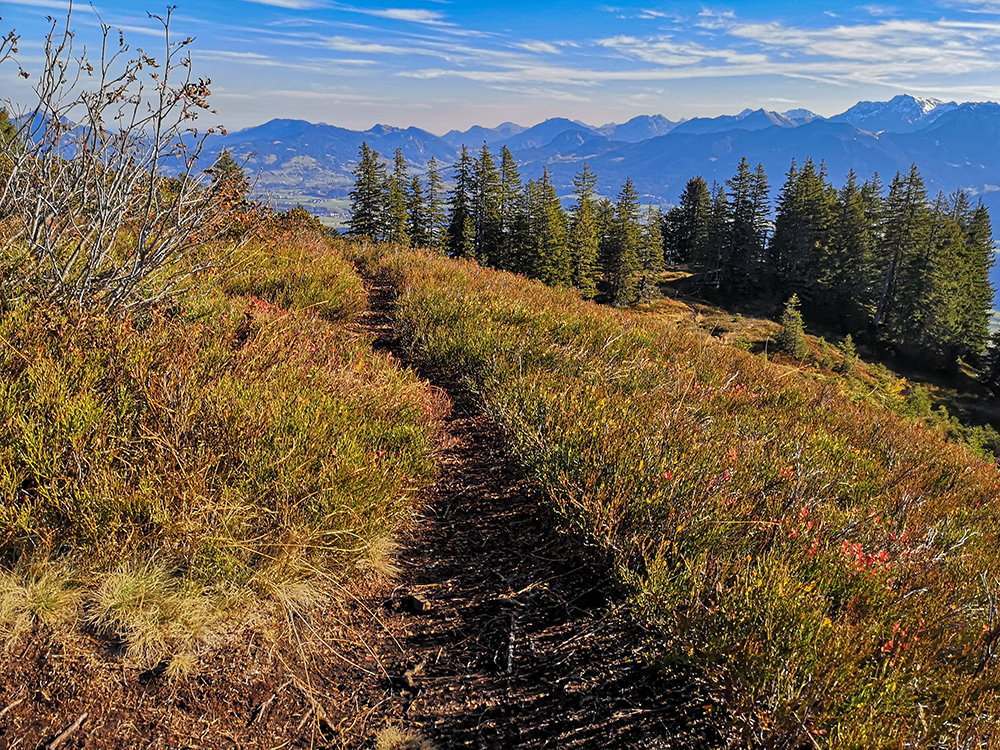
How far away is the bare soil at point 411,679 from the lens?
6.68ft

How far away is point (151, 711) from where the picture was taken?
2.05 meters

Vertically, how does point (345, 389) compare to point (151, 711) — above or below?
above

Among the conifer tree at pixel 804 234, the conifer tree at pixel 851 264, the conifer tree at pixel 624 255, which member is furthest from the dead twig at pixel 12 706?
the conifer tree at pixel 804 234

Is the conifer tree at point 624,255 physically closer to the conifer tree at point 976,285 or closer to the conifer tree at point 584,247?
the conifer tree at point 584,247

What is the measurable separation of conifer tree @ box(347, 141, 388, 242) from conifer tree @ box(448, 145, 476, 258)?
6370 mm

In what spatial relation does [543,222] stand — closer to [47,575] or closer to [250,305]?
[250,305]

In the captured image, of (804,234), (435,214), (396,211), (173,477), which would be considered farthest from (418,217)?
(173,477)

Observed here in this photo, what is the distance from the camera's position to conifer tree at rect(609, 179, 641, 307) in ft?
154

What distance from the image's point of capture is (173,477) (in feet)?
8.66

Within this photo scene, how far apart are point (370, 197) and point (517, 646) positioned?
153ft

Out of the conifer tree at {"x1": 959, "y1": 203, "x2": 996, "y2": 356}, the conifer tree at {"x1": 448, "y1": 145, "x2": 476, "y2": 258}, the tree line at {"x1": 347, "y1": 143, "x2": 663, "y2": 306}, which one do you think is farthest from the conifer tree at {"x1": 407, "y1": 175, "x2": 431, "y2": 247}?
the conifer tree at {"x1": 959, "y1": 203, "x2": 996, "y2": 356}

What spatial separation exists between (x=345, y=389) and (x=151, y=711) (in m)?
2.30

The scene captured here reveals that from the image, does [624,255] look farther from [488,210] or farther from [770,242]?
[770,242]

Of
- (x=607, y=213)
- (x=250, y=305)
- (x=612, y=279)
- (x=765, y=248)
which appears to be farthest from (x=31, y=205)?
(x=765, y=248)
